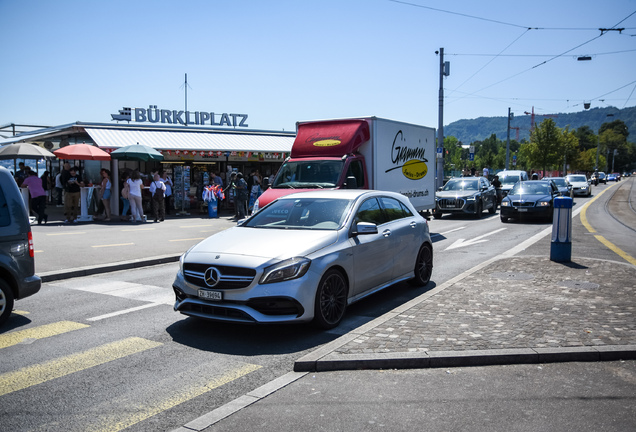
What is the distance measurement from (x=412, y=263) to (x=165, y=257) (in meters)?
5.70

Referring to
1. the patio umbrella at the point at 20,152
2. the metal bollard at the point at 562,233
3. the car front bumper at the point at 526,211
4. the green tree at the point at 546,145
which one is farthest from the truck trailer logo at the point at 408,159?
the green tree at the point at 546,145

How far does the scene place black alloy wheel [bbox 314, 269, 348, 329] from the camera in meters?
5.84

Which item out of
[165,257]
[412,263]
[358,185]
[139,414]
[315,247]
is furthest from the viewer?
[358,185]

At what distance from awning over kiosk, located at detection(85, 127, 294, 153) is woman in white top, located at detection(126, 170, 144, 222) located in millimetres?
2756

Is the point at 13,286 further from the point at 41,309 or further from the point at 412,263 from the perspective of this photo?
the point at 412,263

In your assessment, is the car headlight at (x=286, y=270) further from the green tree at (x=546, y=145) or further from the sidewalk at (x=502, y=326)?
the green tree at (x=546, y=145)

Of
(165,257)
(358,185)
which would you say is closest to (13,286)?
(165,257)

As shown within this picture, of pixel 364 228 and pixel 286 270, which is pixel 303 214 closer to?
pixel 364 228

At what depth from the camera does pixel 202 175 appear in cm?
2625

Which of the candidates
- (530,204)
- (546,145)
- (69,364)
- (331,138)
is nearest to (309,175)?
(331,138)

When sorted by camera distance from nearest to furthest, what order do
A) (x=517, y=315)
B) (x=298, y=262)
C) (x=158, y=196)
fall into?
(x=298, y=262) → (x=517, y=315) → (x=158, y=196)

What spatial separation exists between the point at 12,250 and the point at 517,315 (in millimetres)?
5993

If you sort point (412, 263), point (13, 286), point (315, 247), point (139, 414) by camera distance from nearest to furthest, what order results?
point (139, 414) → point (315, 247) → point (13, 286) → point (412, 263)

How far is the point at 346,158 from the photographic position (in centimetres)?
1291
